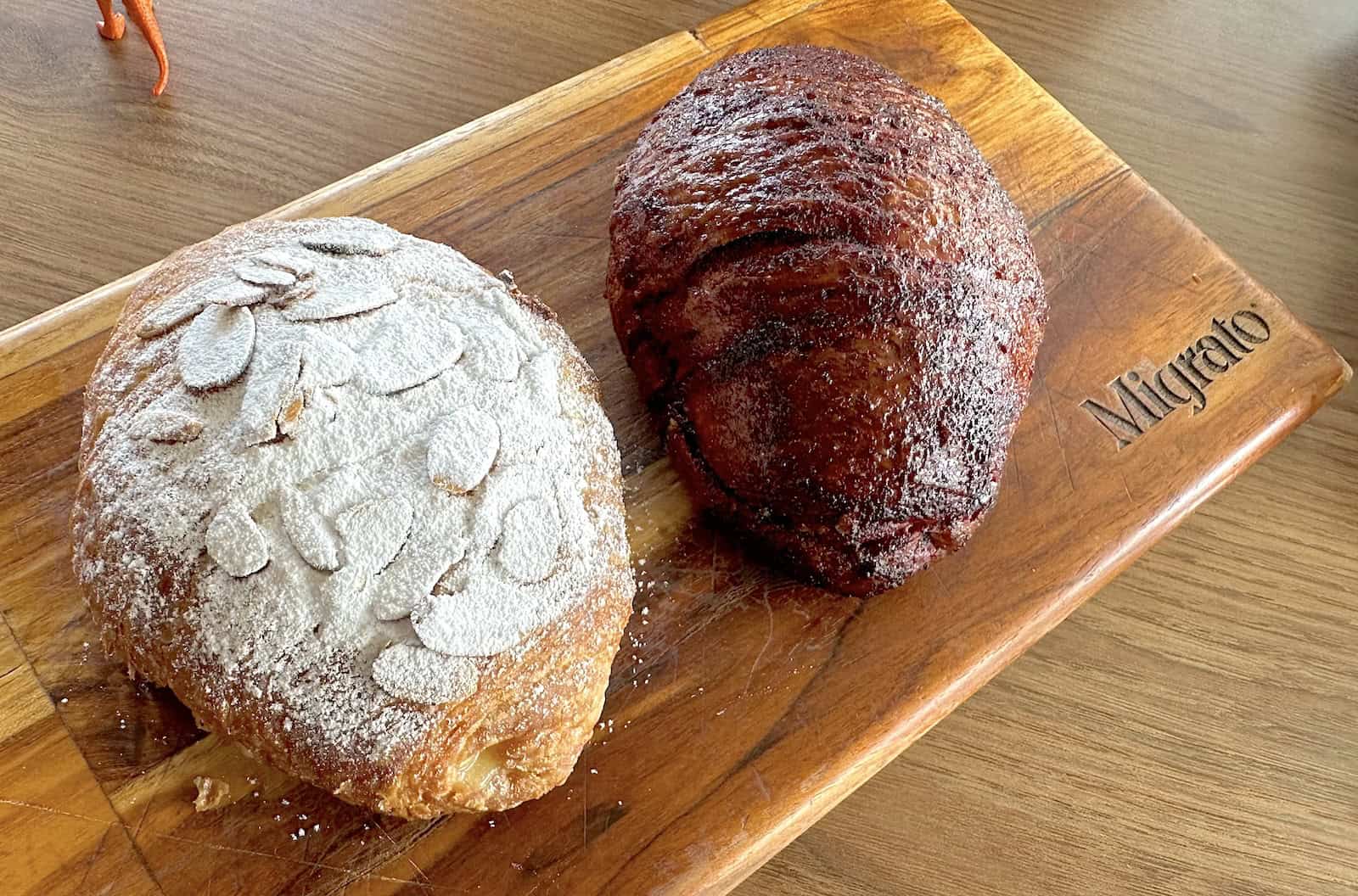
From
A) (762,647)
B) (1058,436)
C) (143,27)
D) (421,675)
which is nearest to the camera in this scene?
(421,675)

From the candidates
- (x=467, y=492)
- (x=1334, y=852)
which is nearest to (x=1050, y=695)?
(x=1334, y=852)

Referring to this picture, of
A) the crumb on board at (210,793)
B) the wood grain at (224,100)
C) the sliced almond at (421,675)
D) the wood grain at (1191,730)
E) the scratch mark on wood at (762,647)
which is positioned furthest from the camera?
the wood grain at (224,100)

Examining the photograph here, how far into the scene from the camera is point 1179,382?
1.46 m

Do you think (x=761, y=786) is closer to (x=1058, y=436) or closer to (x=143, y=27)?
(x=1058, y=436)

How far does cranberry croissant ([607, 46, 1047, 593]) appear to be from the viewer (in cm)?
116

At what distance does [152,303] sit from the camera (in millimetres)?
1215

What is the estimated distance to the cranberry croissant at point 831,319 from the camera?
45.8 inches

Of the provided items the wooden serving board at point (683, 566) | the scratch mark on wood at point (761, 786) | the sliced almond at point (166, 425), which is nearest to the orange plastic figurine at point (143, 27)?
the wooden serving board at point (683, 566)

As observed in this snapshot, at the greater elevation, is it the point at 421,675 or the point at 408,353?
the point at 408,353

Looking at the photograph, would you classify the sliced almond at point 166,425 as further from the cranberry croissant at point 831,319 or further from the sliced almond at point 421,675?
the cranberry croissant at point 831,319

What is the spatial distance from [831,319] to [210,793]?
2.53 feet

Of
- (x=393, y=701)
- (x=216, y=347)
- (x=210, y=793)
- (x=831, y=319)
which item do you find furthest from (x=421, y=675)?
(x=831, y=319)

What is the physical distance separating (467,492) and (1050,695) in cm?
81

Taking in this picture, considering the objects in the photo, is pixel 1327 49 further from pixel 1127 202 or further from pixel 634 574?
pixel 634 574
